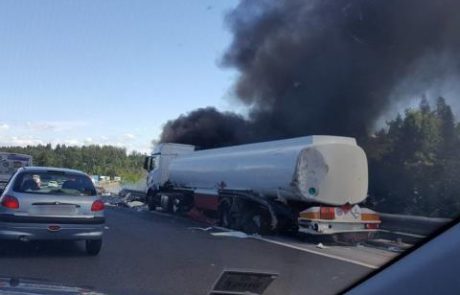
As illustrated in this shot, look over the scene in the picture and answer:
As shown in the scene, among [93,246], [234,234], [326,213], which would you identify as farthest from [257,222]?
[93,246]

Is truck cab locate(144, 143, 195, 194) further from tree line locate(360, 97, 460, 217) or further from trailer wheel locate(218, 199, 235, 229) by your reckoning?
tree line locate(360, 97, 460, 217)

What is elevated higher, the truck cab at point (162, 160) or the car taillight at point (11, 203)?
the truck cab at point (162, 160)

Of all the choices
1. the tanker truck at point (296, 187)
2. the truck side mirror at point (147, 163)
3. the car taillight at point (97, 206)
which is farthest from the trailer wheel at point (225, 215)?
the truck side mirror at point (147, 163)

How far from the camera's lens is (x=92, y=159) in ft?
147

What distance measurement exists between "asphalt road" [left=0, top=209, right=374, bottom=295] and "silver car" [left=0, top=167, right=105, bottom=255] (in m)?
0.42

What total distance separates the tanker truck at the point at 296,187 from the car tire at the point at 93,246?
5597mm

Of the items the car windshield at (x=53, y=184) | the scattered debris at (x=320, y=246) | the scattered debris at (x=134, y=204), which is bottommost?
the scattered debris at (x=320, y=246)

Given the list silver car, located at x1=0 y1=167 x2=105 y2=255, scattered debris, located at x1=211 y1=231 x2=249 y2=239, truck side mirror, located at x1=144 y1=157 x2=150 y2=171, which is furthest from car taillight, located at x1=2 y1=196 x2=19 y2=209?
truck side mirror, located at x1=144 y1=157 x2=150 y2=171

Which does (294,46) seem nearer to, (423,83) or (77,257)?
(423,83)

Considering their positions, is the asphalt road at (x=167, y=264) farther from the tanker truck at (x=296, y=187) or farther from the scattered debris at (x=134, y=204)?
the scattered debris at (x=134, y=204)

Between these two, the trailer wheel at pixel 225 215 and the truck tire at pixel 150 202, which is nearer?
the trailer wheel at pixel 225 215

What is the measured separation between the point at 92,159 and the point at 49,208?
119 feet

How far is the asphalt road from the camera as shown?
7.28 meters

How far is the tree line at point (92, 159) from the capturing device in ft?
129
